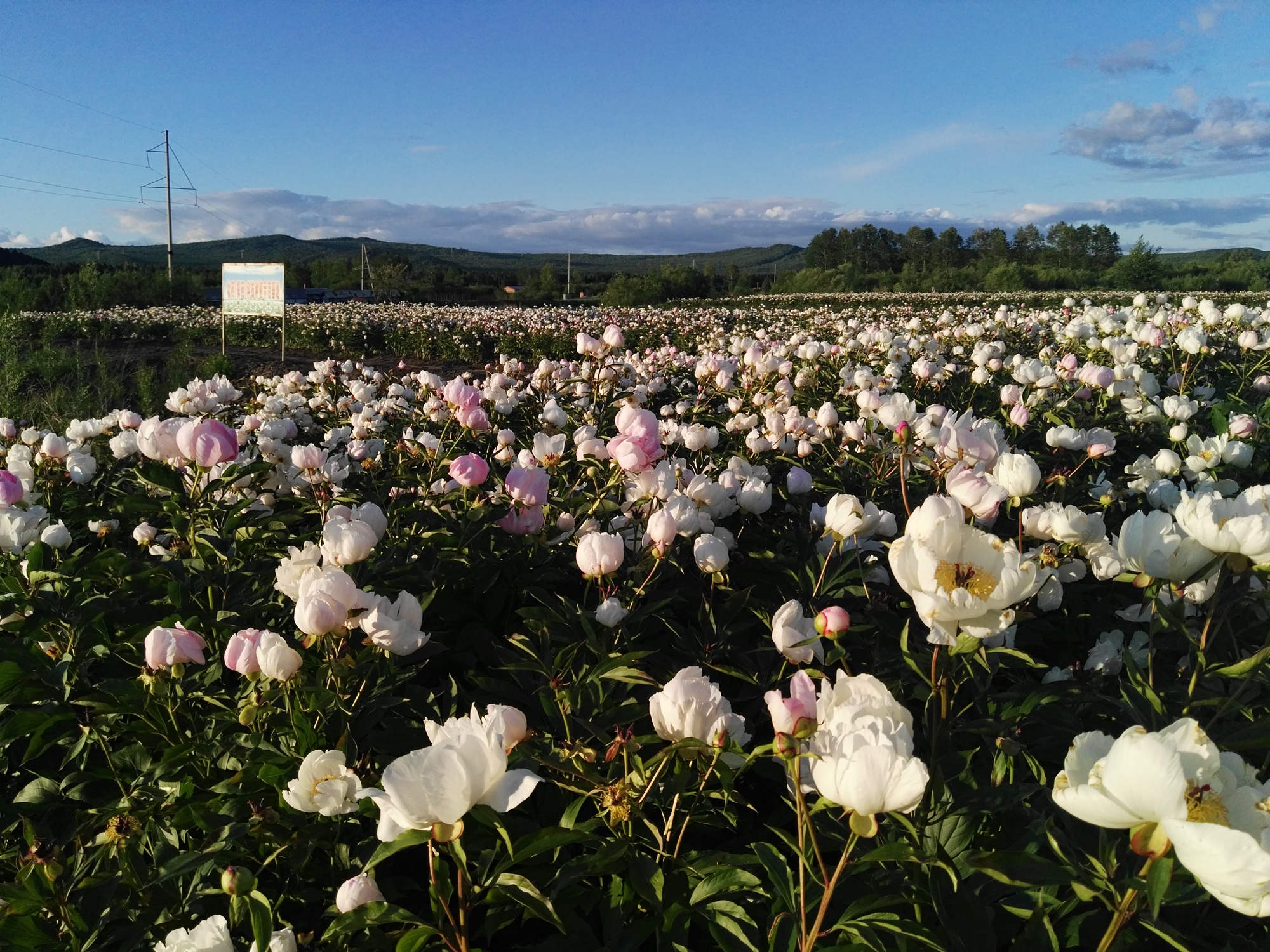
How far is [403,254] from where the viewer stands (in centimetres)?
11281

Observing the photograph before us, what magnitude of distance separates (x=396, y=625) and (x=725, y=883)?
25.9 inches

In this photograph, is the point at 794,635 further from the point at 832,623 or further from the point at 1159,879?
the point at 1159,879

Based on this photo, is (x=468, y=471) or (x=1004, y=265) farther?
(x=1004, y=265)

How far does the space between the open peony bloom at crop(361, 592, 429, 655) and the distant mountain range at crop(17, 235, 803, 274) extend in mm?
113105

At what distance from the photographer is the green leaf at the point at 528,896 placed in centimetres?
98

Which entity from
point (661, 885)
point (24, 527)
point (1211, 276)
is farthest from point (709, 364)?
point (1211, 276)

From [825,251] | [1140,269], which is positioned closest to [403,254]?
[825,251]

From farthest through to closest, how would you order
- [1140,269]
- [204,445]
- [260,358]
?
[1140,269], [260,358], [204,445]

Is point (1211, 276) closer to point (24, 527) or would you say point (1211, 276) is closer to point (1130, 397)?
point (1130, 397)

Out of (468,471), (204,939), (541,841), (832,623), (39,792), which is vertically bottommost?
(39,792)

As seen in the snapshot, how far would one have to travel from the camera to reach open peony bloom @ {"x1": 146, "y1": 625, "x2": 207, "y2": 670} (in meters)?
A: 1.41

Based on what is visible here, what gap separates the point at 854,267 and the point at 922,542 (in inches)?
2301

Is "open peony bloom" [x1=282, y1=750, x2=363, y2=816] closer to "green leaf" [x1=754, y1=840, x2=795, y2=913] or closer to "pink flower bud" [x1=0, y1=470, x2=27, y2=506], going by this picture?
"green leaf" [x1=754, y1=840, x2=795, y2=913]

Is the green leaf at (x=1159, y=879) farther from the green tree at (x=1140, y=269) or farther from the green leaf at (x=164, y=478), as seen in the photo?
the green tree at (x=1140, y=269)
